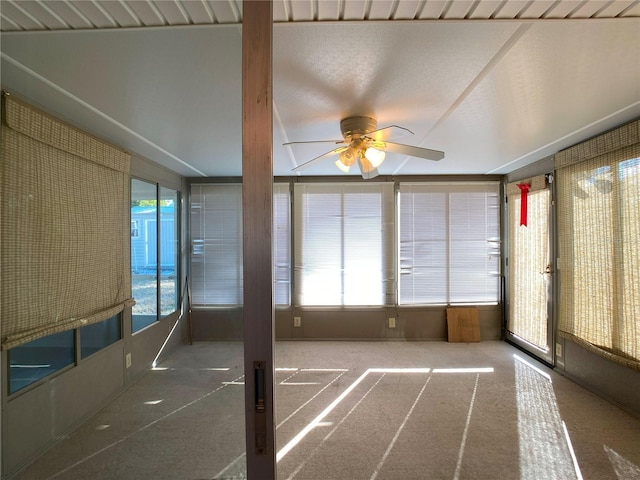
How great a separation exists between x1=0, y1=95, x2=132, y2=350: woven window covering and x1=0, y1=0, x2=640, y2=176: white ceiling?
171mm

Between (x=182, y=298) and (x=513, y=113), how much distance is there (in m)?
2.50

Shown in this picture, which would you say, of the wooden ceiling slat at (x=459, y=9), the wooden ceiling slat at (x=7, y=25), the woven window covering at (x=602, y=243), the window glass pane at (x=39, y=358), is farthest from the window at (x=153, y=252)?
the woven window covering at (x=602, y=243)

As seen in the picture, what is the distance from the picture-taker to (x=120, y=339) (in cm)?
180

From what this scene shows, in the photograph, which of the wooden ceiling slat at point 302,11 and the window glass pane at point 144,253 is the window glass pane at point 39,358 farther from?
the wooden ceiling slat at point 302,11

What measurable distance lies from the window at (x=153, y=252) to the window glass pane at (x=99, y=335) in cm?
10

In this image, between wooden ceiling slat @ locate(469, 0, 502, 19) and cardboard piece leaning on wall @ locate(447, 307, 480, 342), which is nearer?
wooden ceiling slat @ locate(469, 0, 502, 19)

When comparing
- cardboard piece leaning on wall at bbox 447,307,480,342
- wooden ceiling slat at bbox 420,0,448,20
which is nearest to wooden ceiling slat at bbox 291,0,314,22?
→ wooden ceiling slat at bbox 420,0,448,20

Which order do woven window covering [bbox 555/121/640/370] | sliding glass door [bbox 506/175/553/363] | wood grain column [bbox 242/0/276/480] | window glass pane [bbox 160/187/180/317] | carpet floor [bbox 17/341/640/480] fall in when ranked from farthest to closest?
sliding glass door [bbox 506/175/553/363] < woven window covering [bbox 555/121/640/370] < window glass pane [bbox 160/187/180/317] < carpet floor [bbox 17/341/640/480] < wood grain column [bbox 242/0/276/480]

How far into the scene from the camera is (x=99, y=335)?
5.77 ft

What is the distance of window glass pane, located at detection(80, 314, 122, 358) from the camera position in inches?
67.7

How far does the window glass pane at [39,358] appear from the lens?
57.3 inches

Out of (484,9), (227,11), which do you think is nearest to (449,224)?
(484,9)

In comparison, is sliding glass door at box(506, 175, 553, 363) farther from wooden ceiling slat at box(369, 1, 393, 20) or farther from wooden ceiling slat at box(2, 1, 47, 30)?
wooden ceiling slat at box(2, 1, 47, 30)

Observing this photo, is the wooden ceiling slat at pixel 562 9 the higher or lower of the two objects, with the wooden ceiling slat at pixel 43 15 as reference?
higher
